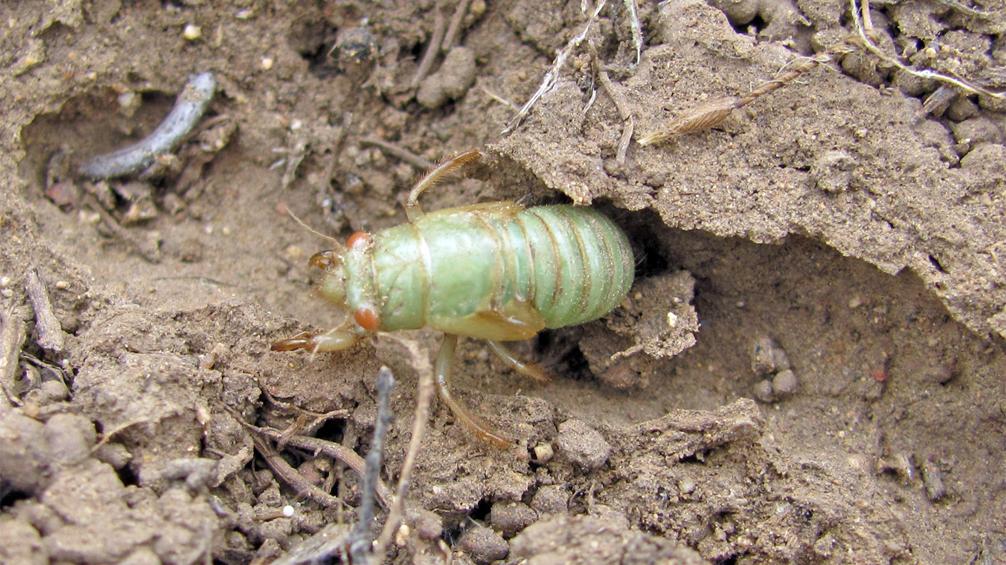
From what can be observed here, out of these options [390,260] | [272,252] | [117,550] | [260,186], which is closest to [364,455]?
[390,260]

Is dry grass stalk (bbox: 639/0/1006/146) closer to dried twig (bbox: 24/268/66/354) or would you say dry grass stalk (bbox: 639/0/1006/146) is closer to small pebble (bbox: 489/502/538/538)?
small pebble (bbox: 489/502/538/538)

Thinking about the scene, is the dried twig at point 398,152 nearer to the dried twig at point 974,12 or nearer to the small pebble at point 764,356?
the small pebble at point 764,356

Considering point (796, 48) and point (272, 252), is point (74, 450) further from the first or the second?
point (796, 48)

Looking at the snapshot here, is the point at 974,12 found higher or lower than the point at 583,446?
higher

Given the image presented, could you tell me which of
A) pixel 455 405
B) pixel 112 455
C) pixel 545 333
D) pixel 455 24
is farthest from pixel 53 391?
pixel 455 24

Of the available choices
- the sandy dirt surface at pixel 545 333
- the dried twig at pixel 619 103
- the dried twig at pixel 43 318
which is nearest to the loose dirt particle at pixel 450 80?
the sandy dirt surface at pixel 545 333

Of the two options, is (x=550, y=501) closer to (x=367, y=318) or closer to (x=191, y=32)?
(x=367, y=318)
